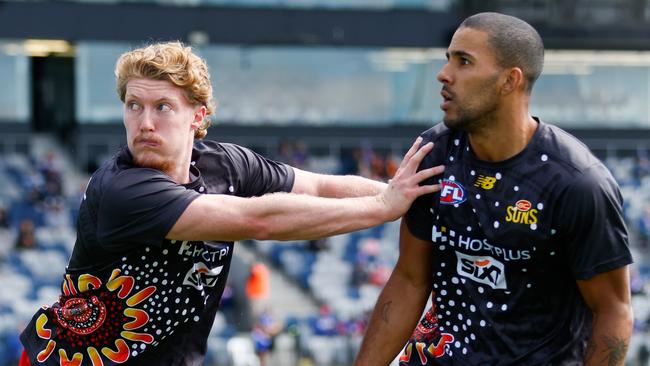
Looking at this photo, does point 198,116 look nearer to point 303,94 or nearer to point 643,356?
point 643,356

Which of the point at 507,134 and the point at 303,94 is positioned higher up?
the point at 507,134

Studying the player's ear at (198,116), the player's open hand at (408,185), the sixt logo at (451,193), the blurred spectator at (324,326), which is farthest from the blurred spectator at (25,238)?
the sixt logo at (451,193)

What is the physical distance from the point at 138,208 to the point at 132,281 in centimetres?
32

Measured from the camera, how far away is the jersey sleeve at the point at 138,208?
4262mm

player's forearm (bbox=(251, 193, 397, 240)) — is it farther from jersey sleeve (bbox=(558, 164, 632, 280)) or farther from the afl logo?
jersey sleeve (bbox=(558, 164, 632, 280))

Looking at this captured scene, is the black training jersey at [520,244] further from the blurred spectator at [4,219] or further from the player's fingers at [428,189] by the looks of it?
the blurred spectator at [4,219]

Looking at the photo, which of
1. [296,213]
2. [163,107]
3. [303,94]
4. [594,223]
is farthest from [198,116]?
[303,94]

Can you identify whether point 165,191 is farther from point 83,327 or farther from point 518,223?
point 518,223

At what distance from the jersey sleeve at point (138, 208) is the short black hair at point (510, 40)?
1225 millimetres

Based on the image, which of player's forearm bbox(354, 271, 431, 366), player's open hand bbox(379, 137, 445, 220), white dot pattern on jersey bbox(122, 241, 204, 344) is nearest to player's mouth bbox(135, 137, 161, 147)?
white dot pattern on jersey bbox(122, 241, 204, 344)

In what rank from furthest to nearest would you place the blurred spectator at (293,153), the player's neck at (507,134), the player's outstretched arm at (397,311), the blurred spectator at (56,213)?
the blurred spectator at (293,153) → the blurred spectator at (56,213) → the player's outstretched arm at (397,311) → the player's neck at (507,134)

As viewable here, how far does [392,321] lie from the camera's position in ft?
15.3

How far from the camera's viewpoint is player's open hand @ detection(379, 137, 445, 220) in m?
4.39

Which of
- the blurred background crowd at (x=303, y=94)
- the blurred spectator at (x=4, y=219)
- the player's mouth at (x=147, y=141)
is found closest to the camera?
the player's mouth at (x=147, y=141)
